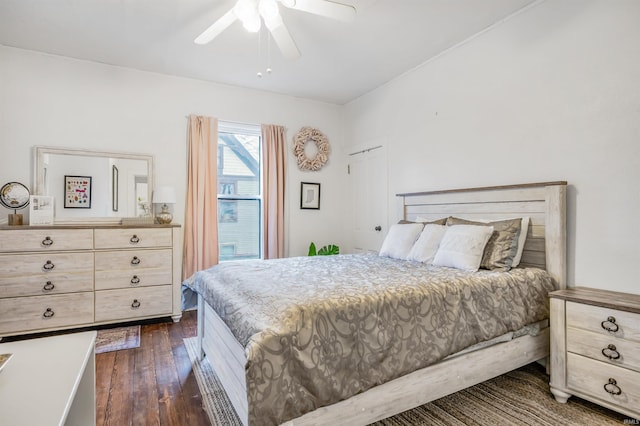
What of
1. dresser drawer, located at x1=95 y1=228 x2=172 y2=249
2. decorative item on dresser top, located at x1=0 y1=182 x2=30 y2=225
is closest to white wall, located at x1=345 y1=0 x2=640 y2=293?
dresser drawer, located at x1=95 y1=228 x2=172 y2=249

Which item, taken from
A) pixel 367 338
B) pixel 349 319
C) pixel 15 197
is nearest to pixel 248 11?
pixel 349 319

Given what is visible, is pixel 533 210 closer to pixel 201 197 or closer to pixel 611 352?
pixel 611 352

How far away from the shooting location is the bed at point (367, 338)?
1.30m

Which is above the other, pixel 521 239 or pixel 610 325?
pixel 521 239

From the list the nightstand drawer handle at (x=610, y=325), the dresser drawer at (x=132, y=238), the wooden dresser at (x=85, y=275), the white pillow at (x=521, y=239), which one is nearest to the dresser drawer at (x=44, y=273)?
the wooden dresser at (x=85, y=275)

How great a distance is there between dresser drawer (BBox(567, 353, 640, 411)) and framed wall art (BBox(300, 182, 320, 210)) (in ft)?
10.7

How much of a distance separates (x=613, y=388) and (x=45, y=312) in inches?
161

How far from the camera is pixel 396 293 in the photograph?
167 centimetres

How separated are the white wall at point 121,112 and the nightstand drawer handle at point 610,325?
10.8ft

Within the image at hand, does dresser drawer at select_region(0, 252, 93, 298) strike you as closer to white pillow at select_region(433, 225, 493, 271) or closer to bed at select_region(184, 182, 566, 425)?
bed at select_region(184, 182, 566, 425)

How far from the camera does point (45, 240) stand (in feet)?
9.45

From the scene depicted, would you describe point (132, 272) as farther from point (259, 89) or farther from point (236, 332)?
point (259, 89)

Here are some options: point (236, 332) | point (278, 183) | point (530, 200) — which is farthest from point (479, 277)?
point (278, 183)

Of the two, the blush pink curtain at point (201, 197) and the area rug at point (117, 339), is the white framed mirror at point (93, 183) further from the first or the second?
the area rug at point (117, 339)
